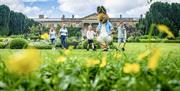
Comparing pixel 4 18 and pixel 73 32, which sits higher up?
pixel 4 18

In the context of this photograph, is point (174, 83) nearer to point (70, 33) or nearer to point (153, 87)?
point (153, 87)

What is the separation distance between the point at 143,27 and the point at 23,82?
253 feet

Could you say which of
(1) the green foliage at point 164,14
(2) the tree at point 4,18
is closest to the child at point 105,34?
(1) the green foliage at point 164,14

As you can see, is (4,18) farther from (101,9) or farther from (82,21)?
(101,9)

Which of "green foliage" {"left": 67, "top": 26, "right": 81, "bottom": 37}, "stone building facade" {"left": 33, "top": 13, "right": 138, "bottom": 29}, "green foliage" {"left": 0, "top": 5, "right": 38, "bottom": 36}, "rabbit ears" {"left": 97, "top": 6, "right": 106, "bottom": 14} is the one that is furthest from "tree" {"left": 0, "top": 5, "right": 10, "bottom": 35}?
"rabbit ears" {"left": 97, "top": 6, "right": 106, "bottom": 14}

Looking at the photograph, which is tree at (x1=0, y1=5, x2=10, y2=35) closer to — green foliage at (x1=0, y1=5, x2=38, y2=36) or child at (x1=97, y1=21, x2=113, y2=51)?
green foliage at (x1=0, y1=5, x2=38, y2=36)

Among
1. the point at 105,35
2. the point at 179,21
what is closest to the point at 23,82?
the point at 105,35

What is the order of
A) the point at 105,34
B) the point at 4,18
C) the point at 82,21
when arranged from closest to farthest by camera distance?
the point at 105,34 < the point at 4,18 < the point at 82,21

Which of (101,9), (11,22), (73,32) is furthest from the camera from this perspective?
(73,32)

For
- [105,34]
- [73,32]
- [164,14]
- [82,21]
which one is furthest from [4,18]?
[105,34]

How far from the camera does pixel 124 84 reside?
2.14 metres

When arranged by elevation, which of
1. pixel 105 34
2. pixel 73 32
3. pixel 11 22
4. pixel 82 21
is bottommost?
pixel 73 32

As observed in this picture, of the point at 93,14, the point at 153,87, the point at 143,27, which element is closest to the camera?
→ the point at 153,87

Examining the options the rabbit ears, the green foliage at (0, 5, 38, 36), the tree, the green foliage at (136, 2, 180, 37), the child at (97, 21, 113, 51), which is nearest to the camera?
the child at (97, 21, 113, 51)
